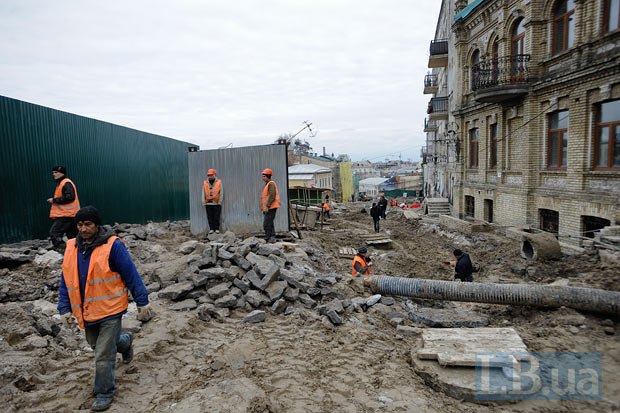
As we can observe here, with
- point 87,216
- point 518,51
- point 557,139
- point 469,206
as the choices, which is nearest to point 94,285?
point 87,216

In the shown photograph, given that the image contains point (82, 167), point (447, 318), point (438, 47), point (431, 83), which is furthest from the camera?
point (431, 83)

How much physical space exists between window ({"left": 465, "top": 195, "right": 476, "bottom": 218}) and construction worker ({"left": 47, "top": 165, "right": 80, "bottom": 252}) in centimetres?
1703

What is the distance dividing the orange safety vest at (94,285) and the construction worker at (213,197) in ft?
22.1

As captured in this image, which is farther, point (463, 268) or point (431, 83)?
point (431, 83)

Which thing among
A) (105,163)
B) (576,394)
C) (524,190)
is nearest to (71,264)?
(576,394)

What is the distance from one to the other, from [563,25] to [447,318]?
1105cm

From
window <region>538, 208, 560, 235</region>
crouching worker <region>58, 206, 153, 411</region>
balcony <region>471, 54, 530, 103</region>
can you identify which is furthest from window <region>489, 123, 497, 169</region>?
crouching worker <region>58, 206, 153, 411</region>

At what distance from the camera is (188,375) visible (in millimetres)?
4324

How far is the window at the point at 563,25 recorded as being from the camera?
11891mm

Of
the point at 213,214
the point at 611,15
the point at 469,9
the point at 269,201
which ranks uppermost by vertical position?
the point at 469,9

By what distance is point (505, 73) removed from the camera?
14.3m

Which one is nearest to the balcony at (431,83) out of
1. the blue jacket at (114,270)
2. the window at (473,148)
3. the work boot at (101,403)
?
the window at (473,148)

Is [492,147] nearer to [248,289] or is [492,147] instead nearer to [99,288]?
[248,289]

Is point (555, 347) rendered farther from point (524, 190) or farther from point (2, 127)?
point (2, 127)
